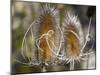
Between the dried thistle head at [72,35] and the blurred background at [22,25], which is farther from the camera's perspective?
the dried thistle head at [72,35]

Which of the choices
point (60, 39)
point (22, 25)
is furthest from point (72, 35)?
point (22, 25)

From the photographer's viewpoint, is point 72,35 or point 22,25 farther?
point 72,35

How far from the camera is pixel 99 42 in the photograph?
2.07 metres

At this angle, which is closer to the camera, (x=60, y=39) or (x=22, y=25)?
(x=22, y=25)

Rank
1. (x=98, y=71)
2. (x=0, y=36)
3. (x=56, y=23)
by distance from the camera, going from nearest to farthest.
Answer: (x=0, y=36)
(x=56, y=23)
(x=98, y=71)

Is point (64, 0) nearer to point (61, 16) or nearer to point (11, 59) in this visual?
point (61, 16)

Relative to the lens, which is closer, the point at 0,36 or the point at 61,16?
the point at 0,36

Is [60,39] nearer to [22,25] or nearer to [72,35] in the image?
[72,35]

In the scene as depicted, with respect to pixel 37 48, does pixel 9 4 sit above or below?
above

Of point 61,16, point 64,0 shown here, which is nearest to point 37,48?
point 61,16

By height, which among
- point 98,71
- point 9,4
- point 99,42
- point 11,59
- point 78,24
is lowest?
point 98,71

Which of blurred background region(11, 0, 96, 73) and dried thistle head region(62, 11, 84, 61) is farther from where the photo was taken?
dried thistle head region(62, 11, 84, 61)

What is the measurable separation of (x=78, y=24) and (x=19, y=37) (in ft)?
2.15

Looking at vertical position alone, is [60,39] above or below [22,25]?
below
